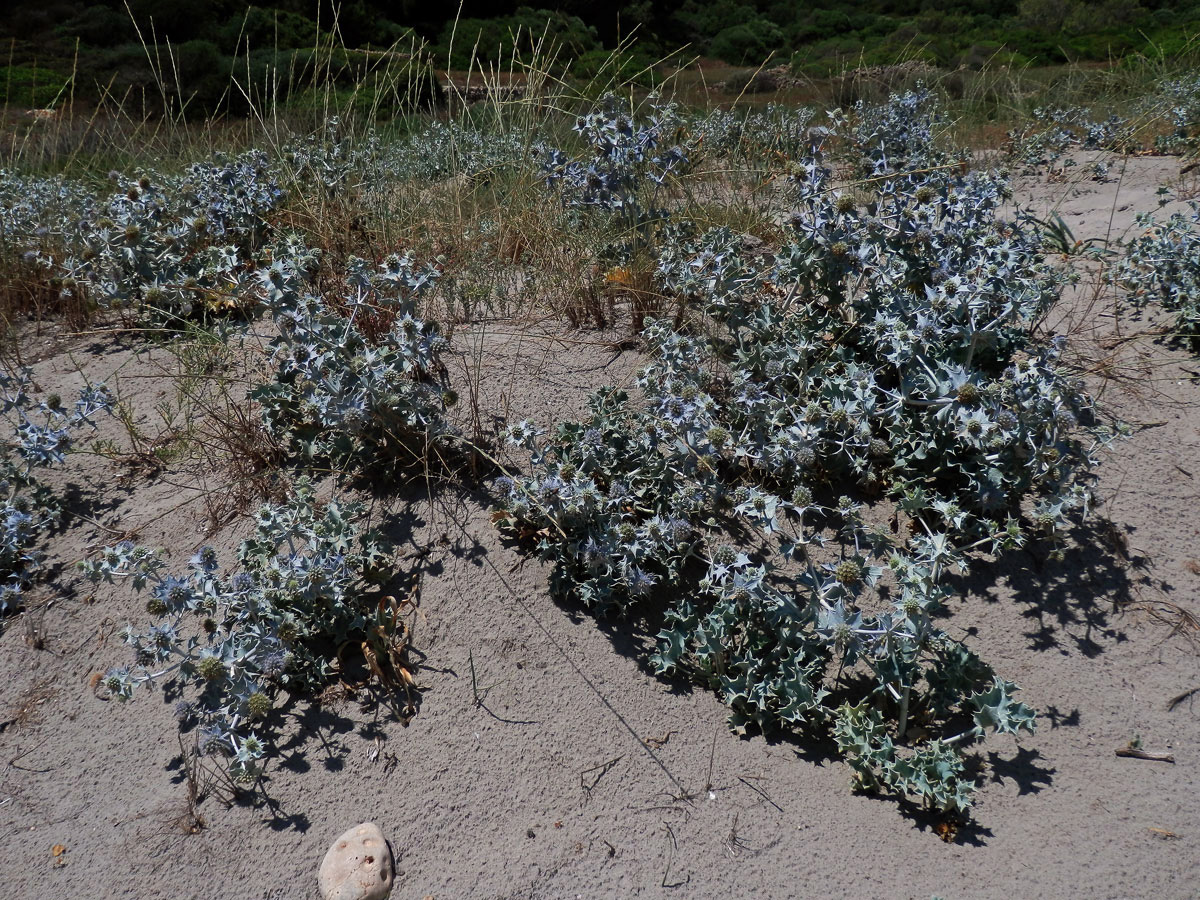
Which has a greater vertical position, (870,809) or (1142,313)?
(1142,313)

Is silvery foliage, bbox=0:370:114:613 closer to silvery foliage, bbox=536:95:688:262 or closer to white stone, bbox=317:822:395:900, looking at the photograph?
white stone, bbox=317:822:395:900

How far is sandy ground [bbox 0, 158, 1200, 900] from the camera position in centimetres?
212

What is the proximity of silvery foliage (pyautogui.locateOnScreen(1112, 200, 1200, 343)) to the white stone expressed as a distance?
375 cm

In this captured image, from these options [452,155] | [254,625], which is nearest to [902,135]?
[452,155]

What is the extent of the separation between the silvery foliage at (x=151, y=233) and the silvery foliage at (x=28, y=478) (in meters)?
0.69

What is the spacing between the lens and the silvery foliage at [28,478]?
301cm

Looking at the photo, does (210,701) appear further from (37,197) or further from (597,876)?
(37,197)

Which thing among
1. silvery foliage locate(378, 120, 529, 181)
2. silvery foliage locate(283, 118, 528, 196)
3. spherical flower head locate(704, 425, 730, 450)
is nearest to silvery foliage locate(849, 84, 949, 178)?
silvery foliage locate(378, 120, 529, 181)

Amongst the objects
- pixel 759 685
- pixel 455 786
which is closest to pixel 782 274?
pixel 759 685

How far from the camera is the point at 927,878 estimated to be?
2.06m

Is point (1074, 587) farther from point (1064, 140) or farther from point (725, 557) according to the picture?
point (1064, 140)

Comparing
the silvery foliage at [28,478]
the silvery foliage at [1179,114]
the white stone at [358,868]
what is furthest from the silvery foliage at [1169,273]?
the silvery foliage at [28,478]

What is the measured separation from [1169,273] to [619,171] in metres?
2.60

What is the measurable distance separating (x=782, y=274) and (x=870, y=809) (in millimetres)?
2100
